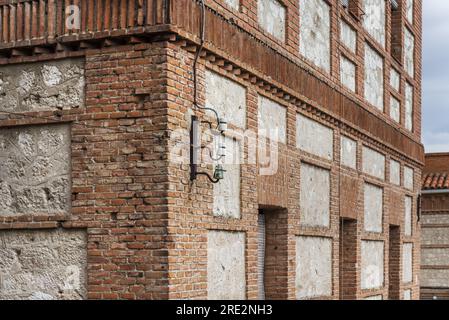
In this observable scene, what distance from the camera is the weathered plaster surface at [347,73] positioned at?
54.4 feet

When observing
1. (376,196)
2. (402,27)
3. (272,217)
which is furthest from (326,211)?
(402,27)

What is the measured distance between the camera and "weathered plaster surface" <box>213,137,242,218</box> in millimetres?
10836

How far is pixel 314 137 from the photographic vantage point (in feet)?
47.9

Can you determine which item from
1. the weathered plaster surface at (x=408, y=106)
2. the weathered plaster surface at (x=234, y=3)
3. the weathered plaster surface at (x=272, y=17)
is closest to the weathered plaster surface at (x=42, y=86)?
the weathered plaster surface at (x=234, y=3)

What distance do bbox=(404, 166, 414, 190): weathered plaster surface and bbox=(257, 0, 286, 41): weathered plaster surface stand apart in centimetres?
951

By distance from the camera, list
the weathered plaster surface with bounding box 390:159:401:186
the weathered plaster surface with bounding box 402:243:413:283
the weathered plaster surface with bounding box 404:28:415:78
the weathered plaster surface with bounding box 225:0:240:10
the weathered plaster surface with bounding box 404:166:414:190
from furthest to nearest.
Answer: the weathered plaster surface with bounding box 404:28:415:78, the weathered plaster surface with bounding box 404:166:414:190, the weathered plaster surface with bounding box 402:243:413:283, the weathered plaster surface with bounding box 390:159:401:186, the weathered plaster surface with bounding box 225:0:240:10

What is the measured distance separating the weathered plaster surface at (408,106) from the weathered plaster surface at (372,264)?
4.12 meters

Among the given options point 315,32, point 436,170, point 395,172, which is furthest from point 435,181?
point 315,32

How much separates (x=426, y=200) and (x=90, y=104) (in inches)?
700

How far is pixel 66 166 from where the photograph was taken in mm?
10117

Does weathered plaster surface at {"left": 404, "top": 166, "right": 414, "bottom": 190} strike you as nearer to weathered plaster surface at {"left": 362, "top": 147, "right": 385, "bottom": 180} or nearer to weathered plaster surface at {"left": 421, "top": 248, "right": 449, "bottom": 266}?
weathered plaster surface at {"left": 362, "top": 147, "right": 385, "bottom": 180}

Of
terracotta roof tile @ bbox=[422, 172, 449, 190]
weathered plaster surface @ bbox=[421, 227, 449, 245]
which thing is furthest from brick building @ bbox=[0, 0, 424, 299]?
weathered plaster surface @ bbox=[421, 227, 449, 245]

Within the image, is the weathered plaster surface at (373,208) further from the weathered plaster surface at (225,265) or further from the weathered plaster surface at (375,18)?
the weathered plaster surface at (225,265)

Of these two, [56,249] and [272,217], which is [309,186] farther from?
[56,249]
